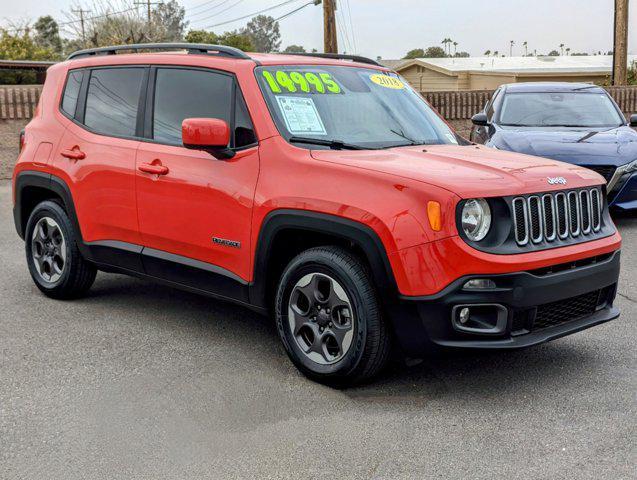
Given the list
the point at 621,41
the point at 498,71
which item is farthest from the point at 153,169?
the point at 498,71

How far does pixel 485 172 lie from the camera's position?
4.53m

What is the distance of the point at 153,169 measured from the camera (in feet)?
18.1

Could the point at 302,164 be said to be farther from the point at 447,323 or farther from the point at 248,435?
the point at 248,435

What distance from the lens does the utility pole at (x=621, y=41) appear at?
75.9 ft

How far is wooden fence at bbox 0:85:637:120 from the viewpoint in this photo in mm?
15047

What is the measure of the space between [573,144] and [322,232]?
236 inches

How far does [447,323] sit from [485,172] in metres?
0.84

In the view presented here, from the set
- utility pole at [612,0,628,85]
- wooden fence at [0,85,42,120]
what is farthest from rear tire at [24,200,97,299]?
utility pole at [612,0,628,85]

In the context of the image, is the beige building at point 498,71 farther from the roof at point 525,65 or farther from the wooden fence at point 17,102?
the wooden fence at point 17,102

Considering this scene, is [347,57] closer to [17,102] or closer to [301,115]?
[301,115]

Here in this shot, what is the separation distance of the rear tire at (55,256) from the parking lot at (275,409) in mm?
496

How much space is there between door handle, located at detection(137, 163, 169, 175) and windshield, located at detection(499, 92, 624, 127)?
20.9ft

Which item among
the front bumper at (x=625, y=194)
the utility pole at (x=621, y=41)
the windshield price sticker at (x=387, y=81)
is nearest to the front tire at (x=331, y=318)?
the windshield price sticker at (x=387, y=81)

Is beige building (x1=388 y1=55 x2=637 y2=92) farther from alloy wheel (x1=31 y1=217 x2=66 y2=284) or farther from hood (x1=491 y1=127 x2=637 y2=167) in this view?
alloy wheel (x1=31 y1=217 x2=66 y2=284)
